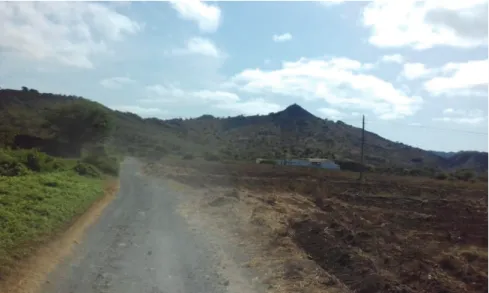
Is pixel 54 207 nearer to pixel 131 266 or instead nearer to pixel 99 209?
pixel 99 209

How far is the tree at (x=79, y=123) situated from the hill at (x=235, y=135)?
238 inches

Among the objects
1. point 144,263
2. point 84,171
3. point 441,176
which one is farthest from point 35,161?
point 441,176

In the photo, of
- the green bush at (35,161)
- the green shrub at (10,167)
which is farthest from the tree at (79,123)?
the green shrub at (10,167)

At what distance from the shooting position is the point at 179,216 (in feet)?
69.3

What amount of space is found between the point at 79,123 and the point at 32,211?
4849 cm

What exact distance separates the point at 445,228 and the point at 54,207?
15.9 metres

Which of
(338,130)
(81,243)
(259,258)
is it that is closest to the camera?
(259,258)

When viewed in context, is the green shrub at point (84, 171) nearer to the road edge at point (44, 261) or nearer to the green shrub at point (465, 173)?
the road edge at point (44, 261)

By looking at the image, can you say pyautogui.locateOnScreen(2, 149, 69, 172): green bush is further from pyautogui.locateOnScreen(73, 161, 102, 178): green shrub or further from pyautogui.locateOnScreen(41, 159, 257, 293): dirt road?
pyautogui.locateOnScreen(41, 159, 257, 293): dirt road

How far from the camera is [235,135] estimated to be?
514 ft

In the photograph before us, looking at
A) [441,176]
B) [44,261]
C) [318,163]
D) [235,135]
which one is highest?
[235,135]

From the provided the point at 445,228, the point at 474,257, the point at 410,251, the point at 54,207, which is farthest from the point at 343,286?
the point at 445,228

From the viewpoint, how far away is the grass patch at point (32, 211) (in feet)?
39.4

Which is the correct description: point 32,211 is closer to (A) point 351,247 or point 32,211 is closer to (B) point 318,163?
(A) point 351,247
